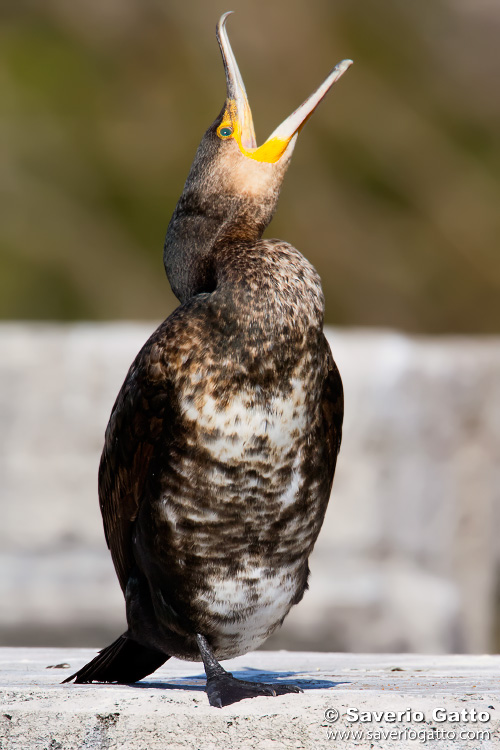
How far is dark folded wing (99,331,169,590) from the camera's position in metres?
3.32

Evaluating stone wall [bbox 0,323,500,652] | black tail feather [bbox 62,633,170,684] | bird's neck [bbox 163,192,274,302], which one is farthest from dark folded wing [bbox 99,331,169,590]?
stone wall [bbox 0,323,500,652]

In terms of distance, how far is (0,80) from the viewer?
15625mm

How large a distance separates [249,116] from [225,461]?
1402 mm

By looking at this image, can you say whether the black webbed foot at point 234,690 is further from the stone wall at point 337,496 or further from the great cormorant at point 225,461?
the stone wall at point 337,496

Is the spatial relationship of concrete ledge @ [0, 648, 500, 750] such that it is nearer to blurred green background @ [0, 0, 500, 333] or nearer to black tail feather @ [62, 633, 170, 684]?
black tail feather @ [62, 633, 170, 684]

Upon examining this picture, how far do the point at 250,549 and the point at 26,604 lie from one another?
4507mm

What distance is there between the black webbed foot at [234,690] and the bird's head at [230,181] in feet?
4.51

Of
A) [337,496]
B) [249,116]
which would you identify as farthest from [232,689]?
[337,496]

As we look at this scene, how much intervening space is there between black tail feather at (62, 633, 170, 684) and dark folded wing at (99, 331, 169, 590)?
9.2 inches

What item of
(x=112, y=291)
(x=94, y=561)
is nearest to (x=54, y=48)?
(x=112, y=291)

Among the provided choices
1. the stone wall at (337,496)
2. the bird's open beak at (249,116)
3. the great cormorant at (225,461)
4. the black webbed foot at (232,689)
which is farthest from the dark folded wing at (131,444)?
the stone wall at (337,496)

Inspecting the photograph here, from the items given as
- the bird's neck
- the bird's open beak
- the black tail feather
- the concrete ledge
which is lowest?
the concrete ledge

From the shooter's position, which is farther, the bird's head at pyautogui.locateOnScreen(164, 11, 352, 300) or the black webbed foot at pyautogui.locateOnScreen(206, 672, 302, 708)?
the bird's head at pyautogui.locateOnScreen(164, 11, 352, 300)

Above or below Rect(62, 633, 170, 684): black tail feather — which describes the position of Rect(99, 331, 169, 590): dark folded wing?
above
